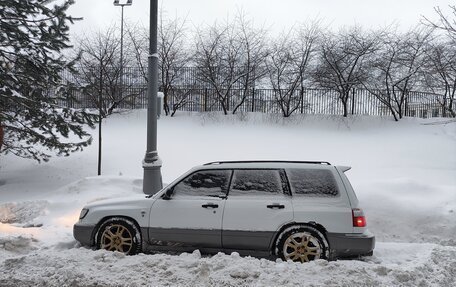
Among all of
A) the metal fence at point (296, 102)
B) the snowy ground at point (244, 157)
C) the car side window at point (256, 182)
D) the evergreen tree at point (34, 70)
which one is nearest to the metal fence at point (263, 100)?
the metal fence at point (296, 102)

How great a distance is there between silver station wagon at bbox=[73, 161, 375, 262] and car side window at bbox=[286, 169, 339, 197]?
1 cm

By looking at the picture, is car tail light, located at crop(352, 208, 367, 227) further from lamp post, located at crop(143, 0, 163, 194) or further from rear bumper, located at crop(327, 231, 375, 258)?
lamp post, located at crop(143, 0, 163, 194)

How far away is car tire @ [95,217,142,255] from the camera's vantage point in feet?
19.9

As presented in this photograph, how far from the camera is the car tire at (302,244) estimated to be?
5.59 m

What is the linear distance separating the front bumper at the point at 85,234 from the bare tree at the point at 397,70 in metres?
16.8

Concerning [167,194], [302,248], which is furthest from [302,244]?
[167,194]

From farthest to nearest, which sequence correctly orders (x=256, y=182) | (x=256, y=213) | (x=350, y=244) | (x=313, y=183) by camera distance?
(x=256, y=182) → (x=313, y=183) → (x=256, y=213) → (x=350, y=244)

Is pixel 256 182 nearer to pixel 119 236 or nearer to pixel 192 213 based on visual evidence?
pixel 192 213

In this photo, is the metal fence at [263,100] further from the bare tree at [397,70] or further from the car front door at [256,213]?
the car front door at [256,213]

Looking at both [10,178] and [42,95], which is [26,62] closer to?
[42,95]

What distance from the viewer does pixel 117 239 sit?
6090 millimetres

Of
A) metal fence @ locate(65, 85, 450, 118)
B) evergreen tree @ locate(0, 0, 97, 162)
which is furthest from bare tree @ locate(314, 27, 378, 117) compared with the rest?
evergreen tree @ locate(0, 0, 97, 162)

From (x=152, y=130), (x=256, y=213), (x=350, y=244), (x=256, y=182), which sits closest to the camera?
(x=350, y=244)

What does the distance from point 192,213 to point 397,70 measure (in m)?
17.4
